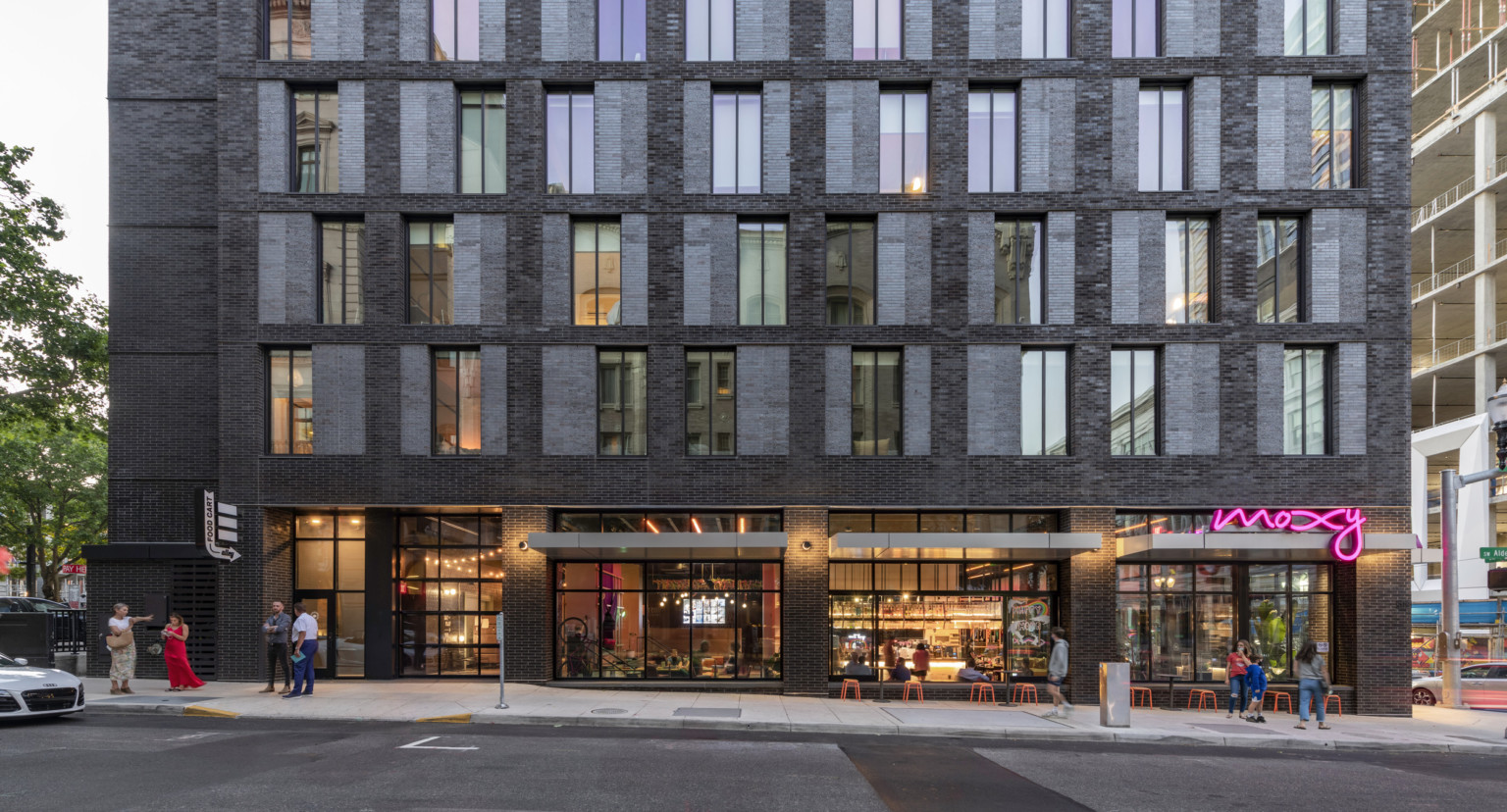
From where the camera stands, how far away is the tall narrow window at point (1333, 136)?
2002 cm

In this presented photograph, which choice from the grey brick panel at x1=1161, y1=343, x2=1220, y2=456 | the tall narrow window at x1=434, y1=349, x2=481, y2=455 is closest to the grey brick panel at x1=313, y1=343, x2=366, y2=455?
the tall narrow window at x1=434, y1=349, x2=481, y2=455

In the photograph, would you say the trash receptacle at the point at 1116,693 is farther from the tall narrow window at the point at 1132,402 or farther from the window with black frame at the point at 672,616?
the window with black frame at the point at 672,616

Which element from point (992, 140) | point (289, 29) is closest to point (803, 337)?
point (992, 140)

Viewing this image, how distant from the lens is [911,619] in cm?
1998

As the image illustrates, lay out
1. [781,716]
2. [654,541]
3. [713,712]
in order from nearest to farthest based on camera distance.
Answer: [781,716], [713,712], [654,541]

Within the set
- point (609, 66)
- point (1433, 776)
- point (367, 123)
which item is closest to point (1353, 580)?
point (1433, 776)

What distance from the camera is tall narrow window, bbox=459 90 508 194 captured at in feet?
67.1

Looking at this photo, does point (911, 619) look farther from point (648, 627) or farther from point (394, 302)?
point (394, 302)

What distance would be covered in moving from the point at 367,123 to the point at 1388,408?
80.3ft

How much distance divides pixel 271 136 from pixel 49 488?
93.9ft

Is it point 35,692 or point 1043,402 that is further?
point 1043,402

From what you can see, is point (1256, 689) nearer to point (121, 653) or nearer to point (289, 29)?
point (121, 653)

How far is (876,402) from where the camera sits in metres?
20.0

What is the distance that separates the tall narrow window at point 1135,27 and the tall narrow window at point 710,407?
38.6ft
